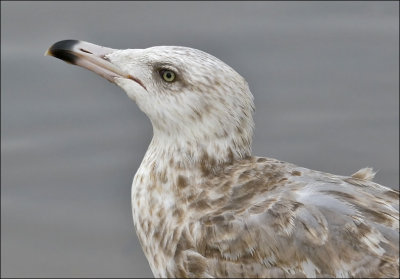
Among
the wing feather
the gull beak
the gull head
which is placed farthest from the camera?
the gull beak

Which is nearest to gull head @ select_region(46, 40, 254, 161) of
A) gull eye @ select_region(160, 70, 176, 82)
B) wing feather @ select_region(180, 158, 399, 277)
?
gull eye @ select_region(160, 70, 176, 82)

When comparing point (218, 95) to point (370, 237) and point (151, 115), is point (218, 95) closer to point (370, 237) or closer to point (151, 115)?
point (151, 115)

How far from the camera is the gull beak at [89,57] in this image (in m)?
6.08

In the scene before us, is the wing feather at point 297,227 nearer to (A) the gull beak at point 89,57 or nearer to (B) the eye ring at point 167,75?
(B) the eye ring at point 167,75

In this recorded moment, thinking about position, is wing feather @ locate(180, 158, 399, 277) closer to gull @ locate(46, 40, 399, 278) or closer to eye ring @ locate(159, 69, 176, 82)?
gull @ locate(46, 40, 399, 278)

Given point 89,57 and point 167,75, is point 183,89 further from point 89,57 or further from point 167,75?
point 89,57

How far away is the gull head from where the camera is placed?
19.5 ft

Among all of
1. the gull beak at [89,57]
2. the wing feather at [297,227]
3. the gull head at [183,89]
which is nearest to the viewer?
the wing feather at [297,227]

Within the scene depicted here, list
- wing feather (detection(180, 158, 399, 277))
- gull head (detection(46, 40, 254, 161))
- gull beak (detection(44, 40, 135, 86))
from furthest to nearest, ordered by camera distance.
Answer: gull beak (detection(44, 40, 135, 86))
gull head (detection(46, 40, 254, 161))
wing feather (detection(180, 158, 399, 277))

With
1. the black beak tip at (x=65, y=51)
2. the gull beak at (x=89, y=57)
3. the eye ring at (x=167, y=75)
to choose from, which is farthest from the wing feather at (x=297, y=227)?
the black beak tip at (x=65, y=51)

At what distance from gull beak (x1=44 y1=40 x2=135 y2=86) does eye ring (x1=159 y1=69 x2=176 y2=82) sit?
154 mm

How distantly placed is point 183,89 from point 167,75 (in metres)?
0.11

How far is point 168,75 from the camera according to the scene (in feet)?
19.6

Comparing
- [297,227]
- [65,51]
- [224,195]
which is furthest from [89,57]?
[297,227]
